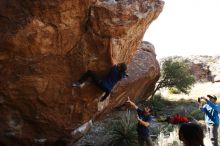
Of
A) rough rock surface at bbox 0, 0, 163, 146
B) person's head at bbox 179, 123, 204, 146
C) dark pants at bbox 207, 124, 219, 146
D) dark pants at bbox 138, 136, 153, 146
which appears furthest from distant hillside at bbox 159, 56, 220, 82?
person's head at bbox 179, 123, 204, 146

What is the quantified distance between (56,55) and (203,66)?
2559cm

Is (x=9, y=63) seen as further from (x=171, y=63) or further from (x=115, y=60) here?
(x=171, y=63)

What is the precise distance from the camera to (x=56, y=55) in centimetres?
1069

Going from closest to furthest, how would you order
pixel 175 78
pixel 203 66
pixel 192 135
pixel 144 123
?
1. pixel 192 135
2. pixel 144 123
3. pixel 175 78
4. pixel 203 66

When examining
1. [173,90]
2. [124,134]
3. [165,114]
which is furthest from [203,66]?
[124,134]

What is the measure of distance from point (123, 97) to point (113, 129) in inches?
89.2

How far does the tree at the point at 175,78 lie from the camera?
82.1ft

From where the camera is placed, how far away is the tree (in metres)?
25.0

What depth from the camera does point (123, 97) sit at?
17875 millimetres

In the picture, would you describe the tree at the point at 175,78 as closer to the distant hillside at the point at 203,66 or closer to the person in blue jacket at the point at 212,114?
the distant hillside at the point at 203,66

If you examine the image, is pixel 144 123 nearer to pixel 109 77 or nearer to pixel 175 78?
pixel 109 77

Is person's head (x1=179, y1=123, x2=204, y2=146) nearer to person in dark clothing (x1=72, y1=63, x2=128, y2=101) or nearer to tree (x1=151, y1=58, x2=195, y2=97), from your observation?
person in dark clothing (x1=72, y1=63, x2=128, y2=101)

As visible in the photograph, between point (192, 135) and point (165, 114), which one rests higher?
point (192, 135)

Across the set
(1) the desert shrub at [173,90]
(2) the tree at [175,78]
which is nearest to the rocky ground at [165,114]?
(1) the desert shrub at [173,90]
